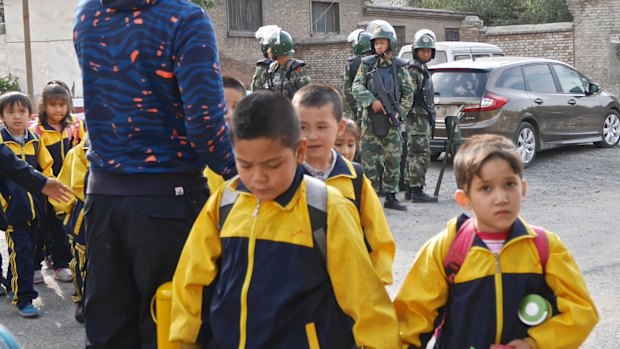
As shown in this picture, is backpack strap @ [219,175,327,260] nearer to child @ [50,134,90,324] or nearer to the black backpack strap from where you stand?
the black backpack strap

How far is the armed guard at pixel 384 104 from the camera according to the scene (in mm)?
9969

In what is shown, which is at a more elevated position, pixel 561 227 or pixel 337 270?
pixel 337 270

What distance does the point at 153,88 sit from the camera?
3252mm

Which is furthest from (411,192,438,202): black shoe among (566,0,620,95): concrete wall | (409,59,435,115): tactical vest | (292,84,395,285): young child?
(566,0,620,95): concrete wall

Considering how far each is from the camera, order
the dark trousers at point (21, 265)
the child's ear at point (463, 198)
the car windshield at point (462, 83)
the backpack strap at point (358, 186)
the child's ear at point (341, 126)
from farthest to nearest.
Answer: the car windshield at point (462, 83)
the dark trousers at point (21, 265)
the child's ear at point (341, 126)
the backpack strap at point (358, 186)
the child's ear at point (463, 198)

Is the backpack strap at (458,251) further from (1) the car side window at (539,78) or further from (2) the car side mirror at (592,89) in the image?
(2) the car side mirror at (592,89)

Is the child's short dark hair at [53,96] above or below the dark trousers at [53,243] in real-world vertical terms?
above

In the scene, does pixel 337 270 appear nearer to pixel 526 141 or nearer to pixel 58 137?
pixel 58 137

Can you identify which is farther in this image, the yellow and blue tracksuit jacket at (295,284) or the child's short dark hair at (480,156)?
the child's short dark hair at (480,156)

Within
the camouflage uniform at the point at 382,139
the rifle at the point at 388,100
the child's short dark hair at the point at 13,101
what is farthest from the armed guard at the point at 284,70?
the child's short dark hair at the point at 13,101

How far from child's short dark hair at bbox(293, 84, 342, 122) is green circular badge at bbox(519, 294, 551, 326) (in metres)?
1.42

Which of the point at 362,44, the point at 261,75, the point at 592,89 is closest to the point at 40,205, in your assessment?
the point at 261,75

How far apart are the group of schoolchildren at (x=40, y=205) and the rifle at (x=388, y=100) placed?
3.93 meters

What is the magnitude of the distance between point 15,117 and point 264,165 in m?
4.27
